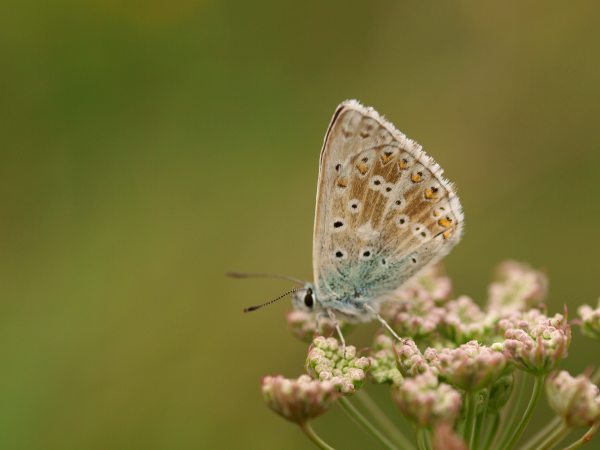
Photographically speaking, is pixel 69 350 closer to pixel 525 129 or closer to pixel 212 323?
pixel 212 323

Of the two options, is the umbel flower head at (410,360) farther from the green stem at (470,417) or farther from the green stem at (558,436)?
the green stem at (558,436)

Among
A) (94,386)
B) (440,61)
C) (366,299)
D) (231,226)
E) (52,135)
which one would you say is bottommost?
(94,386)

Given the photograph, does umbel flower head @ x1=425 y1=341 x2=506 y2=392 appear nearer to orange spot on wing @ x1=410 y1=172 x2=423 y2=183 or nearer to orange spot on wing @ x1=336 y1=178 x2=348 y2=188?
orange spot on wing @ x1=410 y1=172 x2=423 y2=183

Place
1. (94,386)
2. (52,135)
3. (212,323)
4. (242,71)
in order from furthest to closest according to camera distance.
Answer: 1. (242,71)
2. (52,135)
3. (212,323)
4. (94,386)

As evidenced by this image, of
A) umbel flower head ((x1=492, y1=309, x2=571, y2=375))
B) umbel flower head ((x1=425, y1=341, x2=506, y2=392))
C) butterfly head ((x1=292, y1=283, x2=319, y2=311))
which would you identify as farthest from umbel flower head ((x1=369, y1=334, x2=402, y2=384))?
umbel flower head ((x1=492, y1=309, x2=571, y2=375))

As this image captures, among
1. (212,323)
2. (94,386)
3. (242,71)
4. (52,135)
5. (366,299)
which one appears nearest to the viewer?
(366,299)

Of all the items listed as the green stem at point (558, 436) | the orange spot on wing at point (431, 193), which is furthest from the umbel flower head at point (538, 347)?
the orange spot on wing at point (431, 193)

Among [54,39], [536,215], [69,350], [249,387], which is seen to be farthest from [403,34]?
[69,350]
